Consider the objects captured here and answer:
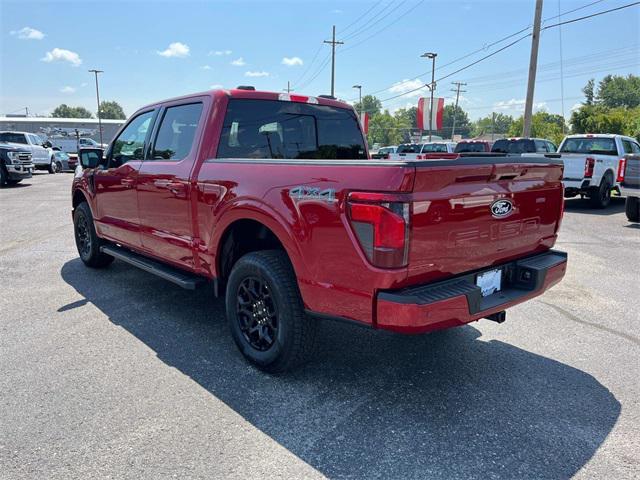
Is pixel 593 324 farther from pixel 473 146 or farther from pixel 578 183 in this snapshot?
pixel 473 146

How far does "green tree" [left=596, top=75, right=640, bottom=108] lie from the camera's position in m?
121

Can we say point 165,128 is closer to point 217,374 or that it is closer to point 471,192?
point 217,374

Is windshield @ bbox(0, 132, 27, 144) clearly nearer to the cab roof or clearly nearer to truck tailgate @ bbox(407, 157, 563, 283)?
the cab roof

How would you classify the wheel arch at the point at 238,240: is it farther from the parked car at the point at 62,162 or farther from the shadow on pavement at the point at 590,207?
the parked car at the point at 62,162

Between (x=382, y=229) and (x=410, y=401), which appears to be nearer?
(x=382, y=229)

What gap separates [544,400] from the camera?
3.07 m

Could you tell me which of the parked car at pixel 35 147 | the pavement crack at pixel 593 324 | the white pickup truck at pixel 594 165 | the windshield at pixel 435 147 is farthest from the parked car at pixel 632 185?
the parked car at pixel 35 147


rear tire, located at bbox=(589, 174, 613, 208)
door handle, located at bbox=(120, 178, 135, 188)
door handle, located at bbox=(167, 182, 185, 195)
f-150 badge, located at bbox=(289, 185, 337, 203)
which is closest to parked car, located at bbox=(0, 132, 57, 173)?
door handle, located at bbox=(120, 178, 135, 188)

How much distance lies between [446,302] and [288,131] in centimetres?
230

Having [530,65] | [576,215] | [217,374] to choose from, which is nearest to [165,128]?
[217,374]

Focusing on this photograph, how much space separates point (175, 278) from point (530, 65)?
61.6 ft

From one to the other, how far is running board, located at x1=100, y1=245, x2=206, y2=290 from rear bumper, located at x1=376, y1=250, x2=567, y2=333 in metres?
1.95

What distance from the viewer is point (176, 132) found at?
170 inches

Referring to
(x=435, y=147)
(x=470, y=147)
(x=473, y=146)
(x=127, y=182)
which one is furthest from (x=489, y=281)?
(x=435, y=147)
